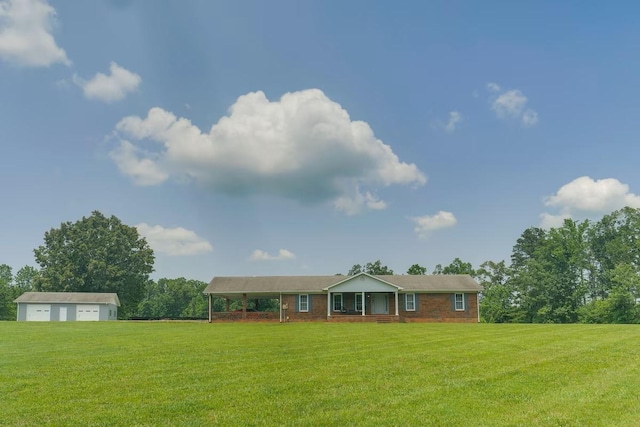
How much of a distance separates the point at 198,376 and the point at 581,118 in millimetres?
21944

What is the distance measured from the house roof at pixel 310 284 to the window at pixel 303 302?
69 centimetres

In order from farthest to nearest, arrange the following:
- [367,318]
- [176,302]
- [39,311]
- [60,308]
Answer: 1. [176,302]
2. [60,308]
3. [39,311]
4. [367,318]

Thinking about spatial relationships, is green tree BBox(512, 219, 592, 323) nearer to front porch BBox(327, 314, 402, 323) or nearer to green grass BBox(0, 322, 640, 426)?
front porch BBox(327, 314, 402, 323)

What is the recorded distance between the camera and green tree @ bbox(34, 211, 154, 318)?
55.1m

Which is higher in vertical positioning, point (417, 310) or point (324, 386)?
point (324, 386)

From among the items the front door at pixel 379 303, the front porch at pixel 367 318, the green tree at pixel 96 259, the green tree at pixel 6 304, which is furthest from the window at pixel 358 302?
the green tree at pixel 6 304

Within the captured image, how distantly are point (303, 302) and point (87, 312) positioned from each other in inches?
953

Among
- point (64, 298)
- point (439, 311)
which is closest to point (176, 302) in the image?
point (64, 298)

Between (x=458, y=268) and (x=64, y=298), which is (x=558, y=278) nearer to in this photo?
(x=458, y=268)

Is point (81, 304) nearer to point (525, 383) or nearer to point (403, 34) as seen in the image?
point (403, 34)

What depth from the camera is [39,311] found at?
47.4 metres

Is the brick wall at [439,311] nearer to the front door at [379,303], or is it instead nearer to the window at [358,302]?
the front door at [379,303]

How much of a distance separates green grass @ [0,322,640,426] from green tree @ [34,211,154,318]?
47346 millimetres

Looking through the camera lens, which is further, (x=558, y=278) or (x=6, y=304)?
(x=6, y=304)
